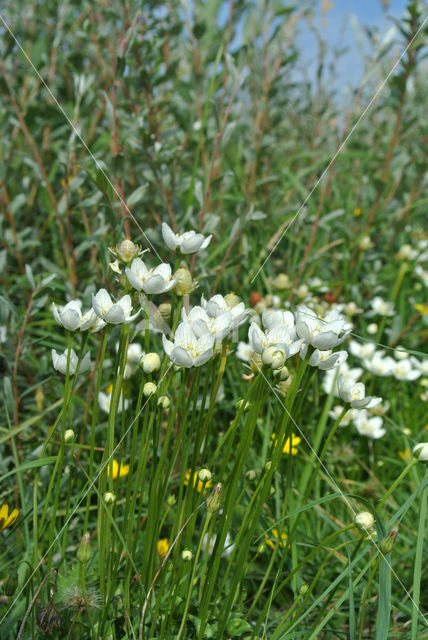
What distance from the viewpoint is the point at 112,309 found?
32.3 inches

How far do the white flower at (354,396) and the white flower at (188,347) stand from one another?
0.81 ft

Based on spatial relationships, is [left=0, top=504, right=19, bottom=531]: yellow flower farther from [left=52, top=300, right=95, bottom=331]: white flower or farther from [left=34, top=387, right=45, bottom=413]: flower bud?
[left=34, top=387, right=45, bottom=413]: flower bud

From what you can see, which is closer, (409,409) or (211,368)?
(211,368)

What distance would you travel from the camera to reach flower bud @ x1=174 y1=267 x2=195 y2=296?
897 millimetres

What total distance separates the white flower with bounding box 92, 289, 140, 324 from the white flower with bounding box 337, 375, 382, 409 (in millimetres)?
354

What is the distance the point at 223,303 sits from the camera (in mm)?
955

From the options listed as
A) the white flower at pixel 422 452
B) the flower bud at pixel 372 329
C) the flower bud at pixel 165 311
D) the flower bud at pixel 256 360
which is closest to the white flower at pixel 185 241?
the flower bud at pixel 165 311

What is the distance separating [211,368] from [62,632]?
1.55 feet

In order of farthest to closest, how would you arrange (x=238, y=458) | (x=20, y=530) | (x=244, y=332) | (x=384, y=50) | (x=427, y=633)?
(x=384, y=50) < (x=244, y=332) < (x=20, y=530) < (x=427, y=633) < (x=238, y=458)

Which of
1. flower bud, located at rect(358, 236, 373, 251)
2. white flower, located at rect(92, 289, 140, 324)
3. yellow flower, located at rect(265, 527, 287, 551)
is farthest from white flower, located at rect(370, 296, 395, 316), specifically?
white flower, located at rect(92, 289, 140, 324)

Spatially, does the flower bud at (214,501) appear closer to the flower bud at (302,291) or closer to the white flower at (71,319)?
the white flower at (71,319)

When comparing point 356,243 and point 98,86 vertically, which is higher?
point 98,86

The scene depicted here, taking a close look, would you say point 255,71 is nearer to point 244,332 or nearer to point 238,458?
point 244,332

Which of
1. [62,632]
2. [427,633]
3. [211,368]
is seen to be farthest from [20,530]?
[427,633]
